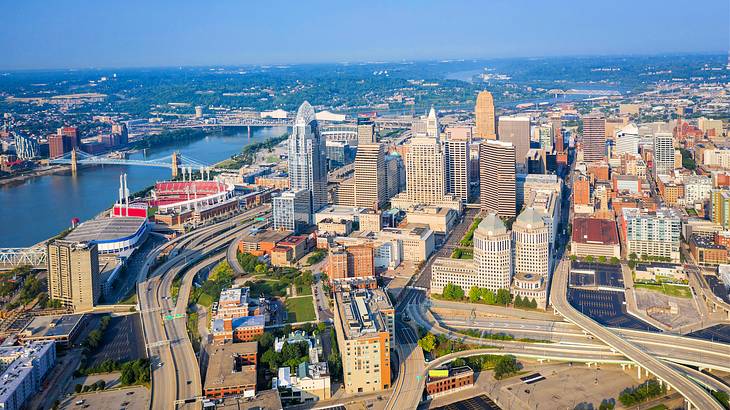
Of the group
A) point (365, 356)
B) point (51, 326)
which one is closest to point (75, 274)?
point (51, 326)

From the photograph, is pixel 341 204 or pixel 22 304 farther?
pixel 341 204

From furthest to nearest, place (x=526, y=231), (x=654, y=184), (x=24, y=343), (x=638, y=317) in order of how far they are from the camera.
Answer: (x=654, y=184)
(x=526, y=231)
(x=638, y=317)
(x=24, y=343)

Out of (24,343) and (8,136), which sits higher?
(8,136)

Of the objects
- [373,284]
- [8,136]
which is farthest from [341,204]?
[8,136]

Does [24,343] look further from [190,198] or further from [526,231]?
[190,198]

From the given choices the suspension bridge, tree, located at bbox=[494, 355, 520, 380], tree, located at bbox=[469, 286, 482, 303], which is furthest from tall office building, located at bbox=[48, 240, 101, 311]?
the suspension bridge

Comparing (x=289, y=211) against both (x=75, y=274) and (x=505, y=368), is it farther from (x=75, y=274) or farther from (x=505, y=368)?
(x=505, y=368)

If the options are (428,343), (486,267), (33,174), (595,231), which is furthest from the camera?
(33,174)
